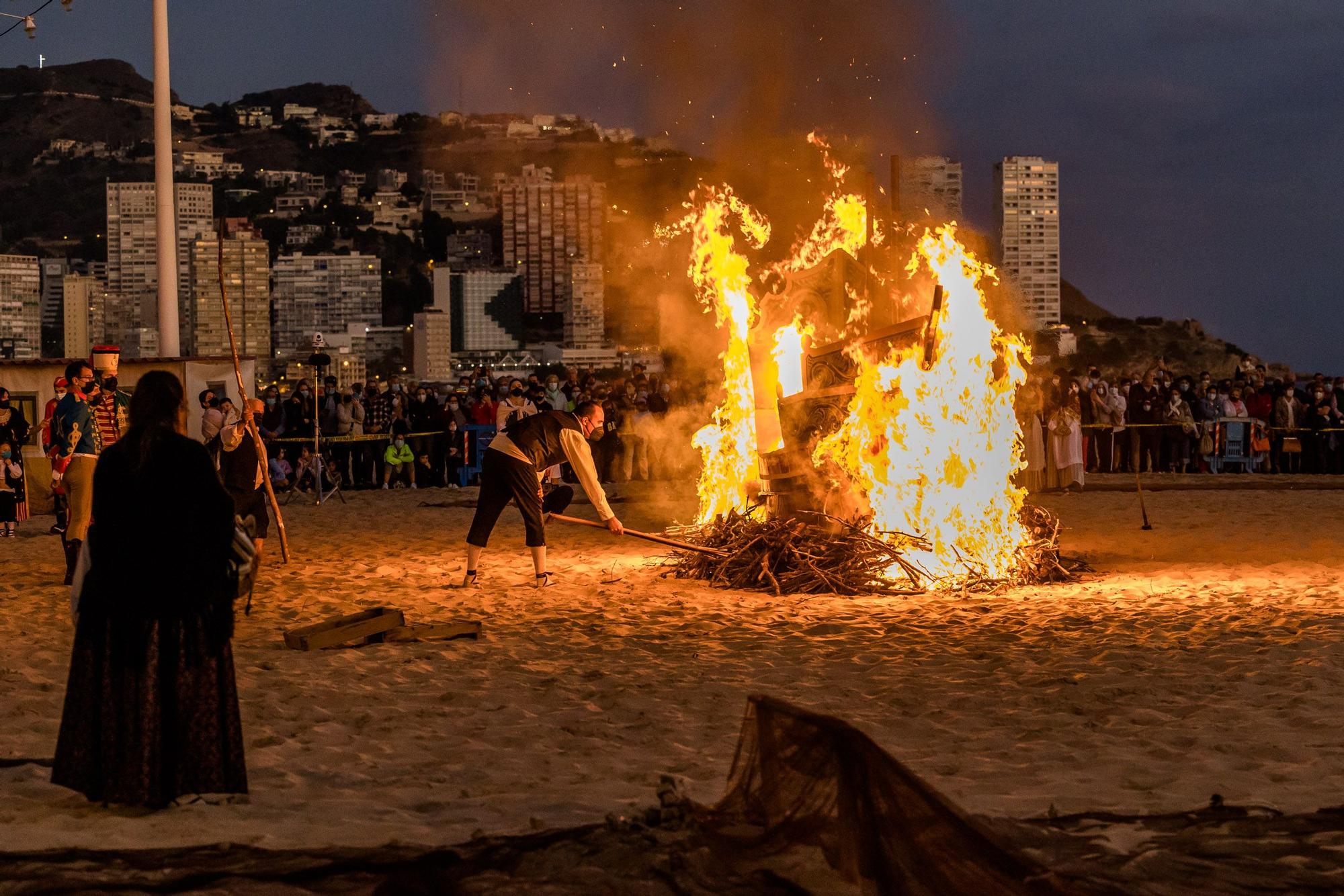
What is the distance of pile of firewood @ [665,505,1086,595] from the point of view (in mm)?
11664

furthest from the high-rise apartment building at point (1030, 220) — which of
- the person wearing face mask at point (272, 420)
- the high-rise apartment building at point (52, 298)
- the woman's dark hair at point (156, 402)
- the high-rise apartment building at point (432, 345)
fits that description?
the high-rise apartment building at point (52, 298)

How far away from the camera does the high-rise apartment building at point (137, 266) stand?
17475 centimetres

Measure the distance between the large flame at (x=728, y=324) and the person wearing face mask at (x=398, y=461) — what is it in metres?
8.52

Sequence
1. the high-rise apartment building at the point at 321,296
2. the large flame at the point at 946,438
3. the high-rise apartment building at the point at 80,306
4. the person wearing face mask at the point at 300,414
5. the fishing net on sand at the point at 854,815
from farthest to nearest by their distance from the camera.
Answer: the high-rise apartment building at the point at 321,296 → the high-rise apartment building at the point at 80,306 → the person wearing face mask at the point at 300,414 → the large flame at the point at 946,438 → the fishing net on sand at the point at 854,815

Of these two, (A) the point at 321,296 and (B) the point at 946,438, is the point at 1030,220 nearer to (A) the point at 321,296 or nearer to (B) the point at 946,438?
(B) the point at 946,438

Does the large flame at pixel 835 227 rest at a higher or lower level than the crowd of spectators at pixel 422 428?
higher

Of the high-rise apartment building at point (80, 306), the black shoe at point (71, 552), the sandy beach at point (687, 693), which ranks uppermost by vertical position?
the high-rise apartment building at point (80, 306)

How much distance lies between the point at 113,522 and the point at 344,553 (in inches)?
362

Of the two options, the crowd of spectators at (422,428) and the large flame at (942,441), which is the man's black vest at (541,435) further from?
the crowd of spectators at (422,428)

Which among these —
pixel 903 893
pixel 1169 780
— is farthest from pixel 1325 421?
pixel 903 893

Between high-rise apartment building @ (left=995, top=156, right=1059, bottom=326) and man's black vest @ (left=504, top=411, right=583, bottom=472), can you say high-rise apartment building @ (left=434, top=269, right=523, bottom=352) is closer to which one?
high-rise apartment building @ (left=995, top=156, right=1059, bottom=326)

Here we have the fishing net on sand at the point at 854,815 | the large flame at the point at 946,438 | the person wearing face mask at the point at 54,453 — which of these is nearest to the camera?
the fishing net on sand at the point at 854,815

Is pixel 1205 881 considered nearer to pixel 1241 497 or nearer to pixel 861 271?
pixel 861 271

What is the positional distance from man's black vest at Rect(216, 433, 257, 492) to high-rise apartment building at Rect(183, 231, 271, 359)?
130064 mm
